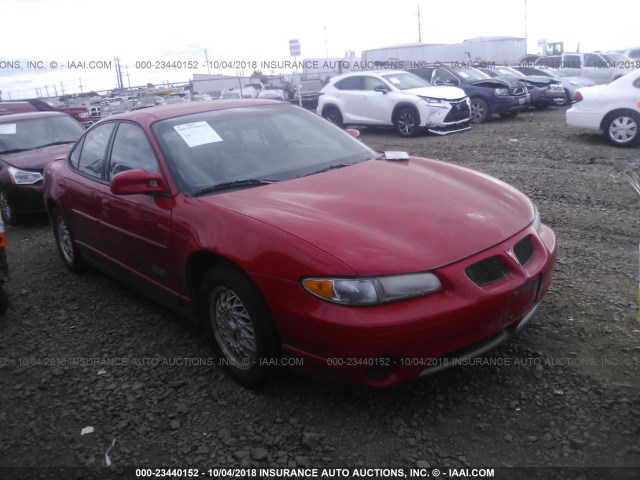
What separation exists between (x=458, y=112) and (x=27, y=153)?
9.32 meters

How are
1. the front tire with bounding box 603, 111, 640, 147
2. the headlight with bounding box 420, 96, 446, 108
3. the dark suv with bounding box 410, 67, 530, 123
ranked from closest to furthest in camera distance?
the front tire with bounding box 603, 111, 640, 147, the headlight with bounding box 420, 96, 446, 108, the dark suv with bounding box 410, 67, 530, 123

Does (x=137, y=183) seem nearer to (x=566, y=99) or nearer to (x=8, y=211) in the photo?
(x=8, y=211)

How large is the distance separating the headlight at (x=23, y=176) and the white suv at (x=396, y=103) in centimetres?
858

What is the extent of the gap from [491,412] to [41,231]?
21.0 feet

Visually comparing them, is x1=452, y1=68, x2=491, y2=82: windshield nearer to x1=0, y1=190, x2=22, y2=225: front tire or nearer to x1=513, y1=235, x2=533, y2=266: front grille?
x1=0, y1=190, x2=22, y2=225: front tire

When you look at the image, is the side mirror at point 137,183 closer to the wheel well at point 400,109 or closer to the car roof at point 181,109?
the car roof at point 181,109

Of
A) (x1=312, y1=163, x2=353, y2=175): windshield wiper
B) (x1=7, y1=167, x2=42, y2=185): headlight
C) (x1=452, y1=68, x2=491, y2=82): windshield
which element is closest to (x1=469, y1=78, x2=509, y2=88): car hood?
(x1=452, y1=68, x2=491, y2=82): windshield

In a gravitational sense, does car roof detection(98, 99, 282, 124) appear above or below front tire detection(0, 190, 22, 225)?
above

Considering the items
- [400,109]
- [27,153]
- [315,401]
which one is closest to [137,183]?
[315,401]

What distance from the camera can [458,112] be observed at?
1350cm

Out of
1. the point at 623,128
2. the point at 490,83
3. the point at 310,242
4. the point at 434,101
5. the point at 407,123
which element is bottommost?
the point at 623,128

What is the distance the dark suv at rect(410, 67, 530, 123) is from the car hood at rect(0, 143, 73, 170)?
10.7 meters

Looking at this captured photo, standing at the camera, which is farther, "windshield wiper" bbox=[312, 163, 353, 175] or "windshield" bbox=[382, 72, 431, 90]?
"windshield" bbox=[382, 72, 431, 90]

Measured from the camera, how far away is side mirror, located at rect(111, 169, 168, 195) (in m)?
3.53
